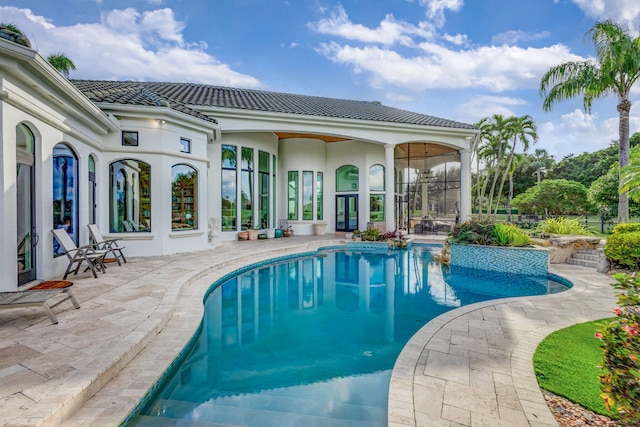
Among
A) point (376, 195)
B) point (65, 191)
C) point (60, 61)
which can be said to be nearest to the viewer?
point (65, 191)

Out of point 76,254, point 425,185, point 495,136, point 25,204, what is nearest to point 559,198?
point 495,136

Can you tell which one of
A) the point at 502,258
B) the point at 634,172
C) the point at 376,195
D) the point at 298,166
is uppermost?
the point at 298,166

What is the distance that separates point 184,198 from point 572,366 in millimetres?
10360

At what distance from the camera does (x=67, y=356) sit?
3.27m

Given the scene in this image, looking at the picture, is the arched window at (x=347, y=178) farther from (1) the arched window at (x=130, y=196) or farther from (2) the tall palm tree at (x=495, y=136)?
(1) the arched window at (x=130, y=196)

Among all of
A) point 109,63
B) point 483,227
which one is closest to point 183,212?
point 483,227

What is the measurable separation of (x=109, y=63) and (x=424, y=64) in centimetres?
1815

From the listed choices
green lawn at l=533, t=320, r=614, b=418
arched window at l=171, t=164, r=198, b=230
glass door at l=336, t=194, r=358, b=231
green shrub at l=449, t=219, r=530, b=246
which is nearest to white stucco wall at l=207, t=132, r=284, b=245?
arched window at l=171, t=164, r=198, b=230

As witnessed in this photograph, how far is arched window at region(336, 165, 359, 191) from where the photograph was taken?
18141 millimetres

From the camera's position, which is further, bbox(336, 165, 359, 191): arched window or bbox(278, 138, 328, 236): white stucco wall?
bbox(336, 165, 359, 191): arched window

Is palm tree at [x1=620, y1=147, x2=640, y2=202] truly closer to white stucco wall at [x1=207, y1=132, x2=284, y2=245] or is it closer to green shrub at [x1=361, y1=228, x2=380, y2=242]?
green shrub at [x1=361, y1=228, x2=380, y2=242]

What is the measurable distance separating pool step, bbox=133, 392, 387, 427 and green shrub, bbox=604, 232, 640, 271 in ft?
29.0

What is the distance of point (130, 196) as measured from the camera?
31.4ft

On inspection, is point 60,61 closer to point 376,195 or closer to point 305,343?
point 376,195
